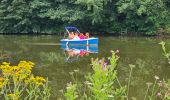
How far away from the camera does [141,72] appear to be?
12.5 m

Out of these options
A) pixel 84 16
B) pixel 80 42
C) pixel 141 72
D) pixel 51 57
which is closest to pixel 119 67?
pixel 141 72

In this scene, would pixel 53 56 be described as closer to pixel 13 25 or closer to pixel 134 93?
pixel 134 93

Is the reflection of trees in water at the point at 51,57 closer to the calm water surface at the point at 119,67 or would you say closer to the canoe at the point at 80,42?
the calm water surface at the point at 119,67

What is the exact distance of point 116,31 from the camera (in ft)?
107

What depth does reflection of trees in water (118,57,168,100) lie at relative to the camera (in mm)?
9805

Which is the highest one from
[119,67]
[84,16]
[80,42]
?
[119,67]

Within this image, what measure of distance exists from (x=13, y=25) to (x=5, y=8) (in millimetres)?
1433

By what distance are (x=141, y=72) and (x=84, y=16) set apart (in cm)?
1954

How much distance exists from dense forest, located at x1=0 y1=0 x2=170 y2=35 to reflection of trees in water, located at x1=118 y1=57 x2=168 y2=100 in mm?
15749

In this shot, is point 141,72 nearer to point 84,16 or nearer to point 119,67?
point 119,67

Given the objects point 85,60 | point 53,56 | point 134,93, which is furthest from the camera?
point 53,56

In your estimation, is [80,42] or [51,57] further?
[80,42]

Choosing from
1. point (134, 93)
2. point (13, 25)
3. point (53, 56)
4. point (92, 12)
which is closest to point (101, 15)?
Result: point (92, 12)

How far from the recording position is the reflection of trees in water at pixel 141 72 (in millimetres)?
9805
